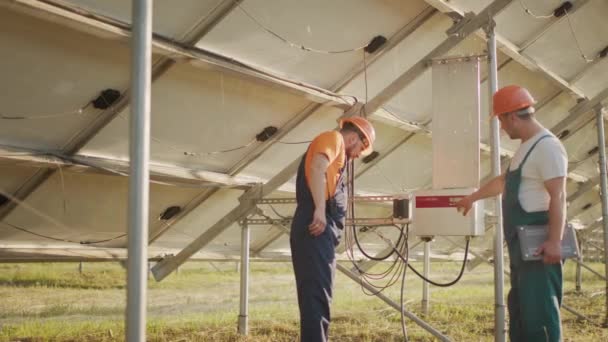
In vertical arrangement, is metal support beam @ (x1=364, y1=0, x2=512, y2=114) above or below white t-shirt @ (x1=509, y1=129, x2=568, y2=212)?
above

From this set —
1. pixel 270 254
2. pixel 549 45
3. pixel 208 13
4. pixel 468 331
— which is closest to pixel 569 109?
pixel 549 45

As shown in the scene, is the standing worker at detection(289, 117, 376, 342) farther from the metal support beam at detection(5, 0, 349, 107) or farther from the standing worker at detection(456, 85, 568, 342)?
the metal support beam at detection(5, 0, 349, 107)

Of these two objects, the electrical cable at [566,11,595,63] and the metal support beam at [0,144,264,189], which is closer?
the metal support beam at [0,144,264,189]

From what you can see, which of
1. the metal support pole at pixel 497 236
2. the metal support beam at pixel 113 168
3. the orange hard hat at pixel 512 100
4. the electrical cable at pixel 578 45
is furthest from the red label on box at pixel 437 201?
the electrical cable at pixel 578 45

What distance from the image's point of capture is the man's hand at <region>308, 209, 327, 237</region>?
2.86m

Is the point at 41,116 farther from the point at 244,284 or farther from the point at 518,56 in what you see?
the point at 518,56

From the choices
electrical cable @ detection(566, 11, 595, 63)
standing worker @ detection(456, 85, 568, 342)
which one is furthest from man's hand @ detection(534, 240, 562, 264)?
electrical cable @ detection(566, 11, 595, 63)

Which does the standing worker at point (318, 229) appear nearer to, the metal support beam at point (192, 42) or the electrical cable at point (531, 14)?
the metal support beam at point (192, 42)

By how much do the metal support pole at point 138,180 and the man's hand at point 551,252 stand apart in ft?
4.92

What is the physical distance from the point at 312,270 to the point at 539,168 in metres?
1.06

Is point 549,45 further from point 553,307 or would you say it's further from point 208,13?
point 553,307

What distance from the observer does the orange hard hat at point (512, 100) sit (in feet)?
8.93

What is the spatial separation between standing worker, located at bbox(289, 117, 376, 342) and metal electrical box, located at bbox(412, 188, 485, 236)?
3.27 feet

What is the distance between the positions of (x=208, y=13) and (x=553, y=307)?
2399mm
